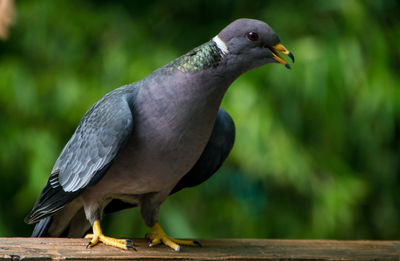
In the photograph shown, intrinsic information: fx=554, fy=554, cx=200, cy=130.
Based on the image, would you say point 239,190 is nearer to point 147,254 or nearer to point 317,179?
point 317,179

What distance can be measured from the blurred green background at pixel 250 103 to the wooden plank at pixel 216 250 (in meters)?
1.08

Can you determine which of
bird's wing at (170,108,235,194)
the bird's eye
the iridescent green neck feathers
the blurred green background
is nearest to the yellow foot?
bird's wing at (170,108,235,194)

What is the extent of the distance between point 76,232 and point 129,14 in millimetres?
1625

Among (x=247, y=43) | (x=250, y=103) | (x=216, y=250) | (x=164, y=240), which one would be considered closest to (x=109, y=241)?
(x=164, y=240)

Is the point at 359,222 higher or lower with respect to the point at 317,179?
lower

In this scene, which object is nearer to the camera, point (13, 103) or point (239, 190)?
point (13, 103)

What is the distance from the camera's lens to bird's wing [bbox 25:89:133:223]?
57.8 inches

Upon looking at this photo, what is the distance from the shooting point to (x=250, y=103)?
266 cm

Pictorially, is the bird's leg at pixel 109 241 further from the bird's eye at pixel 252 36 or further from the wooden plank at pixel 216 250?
the bird's eye at pixel 252 36

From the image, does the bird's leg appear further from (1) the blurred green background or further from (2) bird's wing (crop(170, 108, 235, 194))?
(1) the blurred green background

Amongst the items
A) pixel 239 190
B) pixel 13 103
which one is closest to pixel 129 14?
pixel 13 103

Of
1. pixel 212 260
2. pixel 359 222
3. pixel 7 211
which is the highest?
pixel 212 260

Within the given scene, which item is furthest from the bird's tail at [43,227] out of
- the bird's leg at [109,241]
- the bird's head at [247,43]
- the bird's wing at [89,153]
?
the bird's head at [247,43]

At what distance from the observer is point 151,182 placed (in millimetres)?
1547
